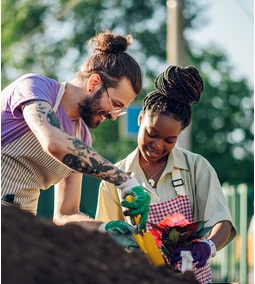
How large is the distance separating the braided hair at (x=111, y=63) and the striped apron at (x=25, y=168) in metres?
0.22

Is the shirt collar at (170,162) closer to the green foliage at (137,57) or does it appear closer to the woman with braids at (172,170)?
the woman with braids at (172,170)

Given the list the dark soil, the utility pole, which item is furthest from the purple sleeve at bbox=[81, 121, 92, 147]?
the utility pole

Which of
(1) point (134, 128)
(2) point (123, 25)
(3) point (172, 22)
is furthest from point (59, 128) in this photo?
(2) point (123, 25)

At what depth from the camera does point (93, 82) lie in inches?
169

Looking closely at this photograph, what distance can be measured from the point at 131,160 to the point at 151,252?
1.05 m

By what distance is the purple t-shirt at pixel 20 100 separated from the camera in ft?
13.2

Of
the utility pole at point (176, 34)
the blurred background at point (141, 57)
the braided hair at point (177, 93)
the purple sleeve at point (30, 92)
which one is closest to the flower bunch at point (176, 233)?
the braided hair at point (177, 93)

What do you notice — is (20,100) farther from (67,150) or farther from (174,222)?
(174,222)

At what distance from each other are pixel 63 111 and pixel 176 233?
96cm

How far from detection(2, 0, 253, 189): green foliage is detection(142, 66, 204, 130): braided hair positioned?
22.6 metres

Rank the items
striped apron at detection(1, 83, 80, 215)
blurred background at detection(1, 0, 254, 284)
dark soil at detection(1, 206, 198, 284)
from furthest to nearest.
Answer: blurred background at detection(1, 0, 254, 284) < striped apron at detection(1, 83, 80, 215) < dark soil at detection(1, 206, 198, 284)

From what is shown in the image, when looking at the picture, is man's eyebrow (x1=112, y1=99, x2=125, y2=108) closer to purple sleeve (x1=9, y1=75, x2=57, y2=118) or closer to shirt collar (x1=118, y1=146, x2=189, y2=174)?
purple sleeve (x1=9, y1=75, x2=57, y2=118)

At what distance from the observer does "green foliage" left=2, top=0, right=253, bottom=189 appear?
28000mm

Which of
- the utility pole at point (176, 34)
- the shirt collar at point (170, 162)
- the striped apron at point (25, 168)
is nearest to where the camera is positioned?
the striped apron at point (25, 168)
